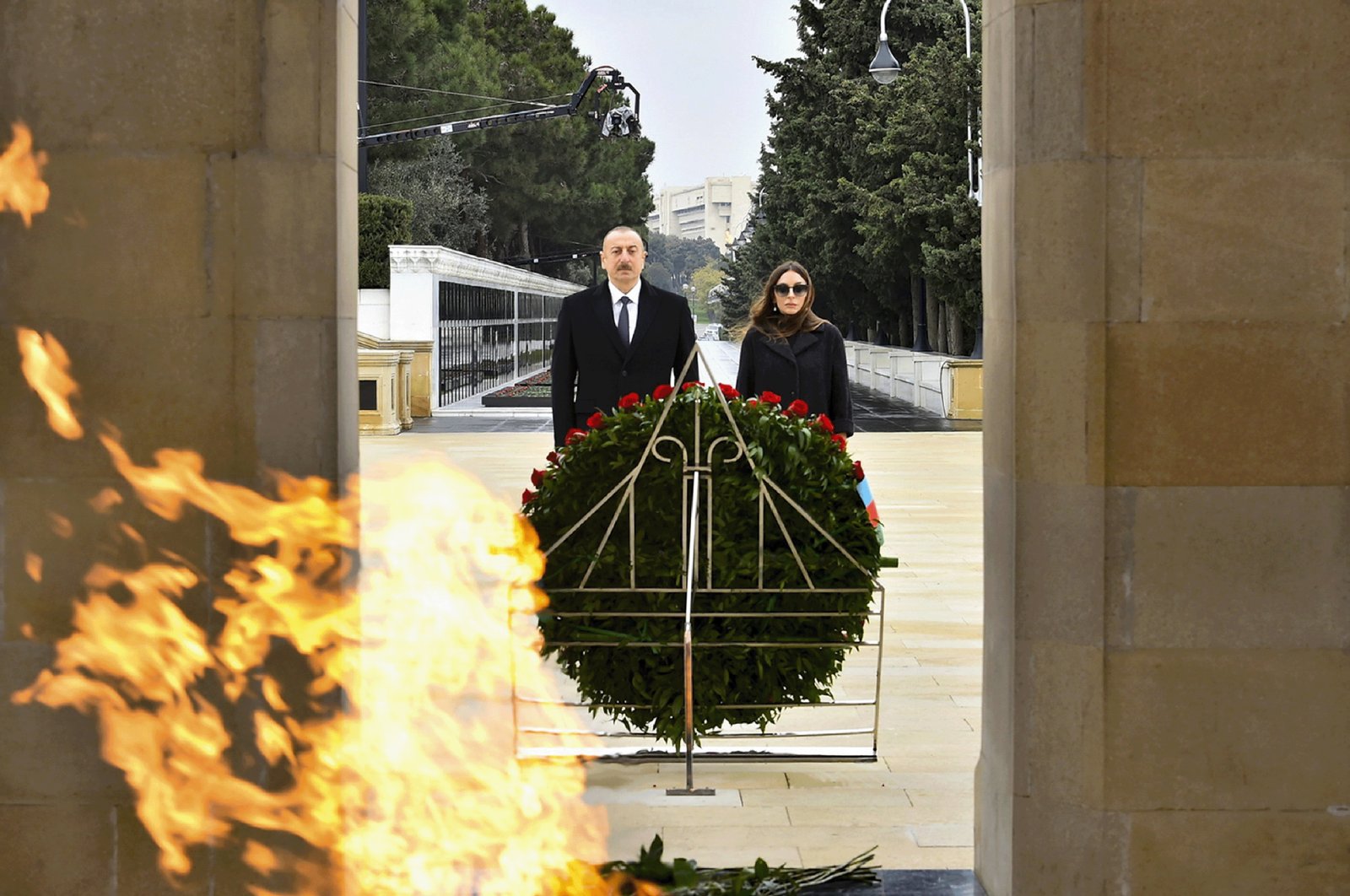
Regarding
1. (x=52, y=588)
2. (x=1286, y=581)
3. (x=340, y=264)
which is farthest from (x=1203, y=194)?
(x=52, y=588)

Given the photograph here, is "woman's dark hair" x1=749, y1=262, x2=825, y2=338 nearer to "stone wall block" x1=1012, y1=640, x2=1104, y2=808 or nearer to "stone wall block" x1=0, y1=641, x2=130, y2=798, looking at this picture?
"stone wall block" x1=1012, y1=640, x2=1104, y2=808

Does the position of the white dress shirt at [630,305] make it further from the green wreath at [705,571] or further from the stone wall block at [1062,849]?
the stone wall block at [1062,849]

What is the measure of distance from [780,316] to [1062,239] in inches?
139

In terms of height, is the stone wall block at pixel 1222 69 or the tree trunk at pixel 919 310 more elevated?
the tree trunk at pixel 919 310

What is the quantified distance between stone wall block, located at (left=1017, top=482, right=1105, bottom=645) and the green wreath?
991 mm

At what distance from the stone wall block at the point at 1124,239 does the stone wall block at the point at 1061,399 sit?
104mm

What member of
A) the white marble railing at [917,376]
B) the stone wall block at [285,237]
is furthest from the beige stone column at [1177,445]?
the white marble railing at [917,376]

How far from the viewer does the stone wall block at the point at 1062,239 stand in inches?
198

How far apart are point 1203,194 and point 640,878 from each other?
2.66m

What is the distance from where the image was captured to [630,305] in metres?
8.03

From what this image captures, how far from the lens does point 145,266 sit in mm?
5129

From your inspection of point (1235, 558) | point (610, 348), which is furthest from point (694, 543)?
point (610, 348)

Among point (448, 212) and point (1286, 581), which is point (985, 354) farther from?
point (448, 212)

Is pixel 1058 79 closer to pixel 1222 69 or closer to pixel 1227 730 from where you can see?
pixel 1222 69
